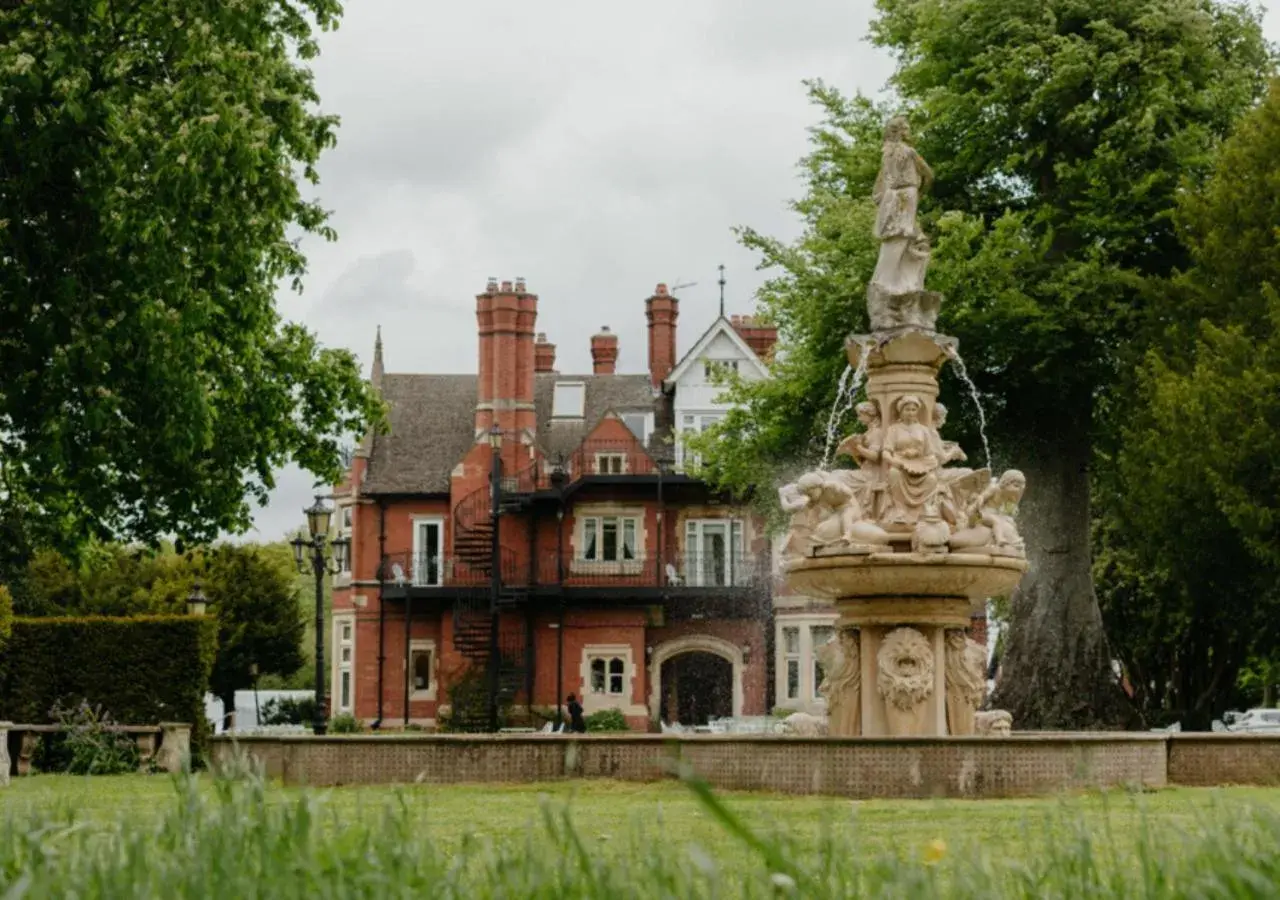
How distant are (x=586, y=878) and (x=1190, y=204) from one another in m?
27.8

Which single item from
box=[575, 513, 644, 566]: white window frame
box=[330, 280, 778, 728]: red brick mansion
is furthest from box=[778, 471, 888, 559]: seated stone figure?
box=[575, 513, 644, 566]: white window frame

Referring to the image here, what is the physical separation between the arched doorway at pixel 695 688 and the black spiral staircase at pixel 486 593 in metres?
4.45

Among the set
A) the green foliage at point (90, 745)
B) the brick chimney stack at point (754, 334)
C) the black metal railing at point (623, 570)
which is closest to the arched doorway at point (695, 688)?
the black metal railing at point (623, 570)

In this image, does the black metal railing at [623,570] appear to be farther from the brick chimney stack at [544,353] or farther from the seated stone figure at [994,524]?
the seated stone figure at [994,524]

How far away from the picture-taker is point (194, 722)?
32.4 m

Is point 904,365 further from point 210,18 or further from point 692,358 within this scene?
point 692,358

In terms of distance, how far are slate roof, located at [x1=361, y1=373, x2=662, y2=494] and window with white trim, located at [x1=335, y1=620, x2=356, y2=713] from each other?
4726mm

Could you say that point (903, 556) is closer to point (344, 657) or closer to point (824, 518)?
point (824, 518)

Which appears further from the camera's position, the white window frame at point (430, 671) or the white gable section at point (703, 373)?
the white gable section at point (703, 373)

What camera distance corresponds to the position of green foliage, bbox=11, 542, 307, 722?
6450 centimetres

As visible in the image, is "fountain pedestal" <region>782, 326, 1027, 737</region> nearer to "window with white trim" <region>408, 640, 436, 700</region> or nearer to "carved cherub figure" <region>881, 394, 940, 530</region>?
"carved cherub figure" <region>881, 394, 940, 530</region>

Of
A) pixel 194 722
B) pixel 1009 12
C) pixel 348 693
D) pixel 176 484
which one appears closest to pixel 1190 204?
pixel 1009 12

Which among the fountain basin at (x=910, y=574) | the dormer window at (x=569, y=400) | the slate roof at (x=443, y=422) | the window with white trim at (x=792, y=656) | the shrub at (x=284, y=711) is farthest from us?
the shrub at (x=284, y=711)

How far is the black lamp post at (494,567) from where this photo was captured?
51.1 metres
